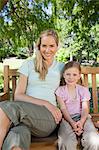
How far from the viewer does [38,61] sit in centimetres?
400

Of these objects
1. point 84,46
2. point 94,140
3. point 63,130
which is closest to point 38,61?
point 63,130

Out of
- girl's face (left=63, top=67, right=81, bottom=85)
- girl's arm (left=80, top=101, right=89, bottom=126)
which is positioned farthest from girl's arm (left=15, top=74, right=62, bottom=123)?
girl's face (left=63, top=67, right=81, bottom=85)

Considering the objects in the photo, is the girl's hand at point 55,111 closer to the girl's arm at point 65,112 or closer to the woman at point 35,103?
the woman at point 35,103

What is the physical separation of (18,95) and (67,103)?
1.78 ft

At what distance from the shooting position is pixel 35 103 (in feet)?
12.3

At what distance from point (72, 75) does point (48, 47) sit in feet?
1.30

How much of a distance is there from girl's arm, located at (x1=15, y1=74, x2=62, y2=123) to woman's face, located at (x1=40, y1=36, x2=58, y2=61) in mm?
330

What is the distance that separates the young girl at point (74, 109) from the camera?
138 inches

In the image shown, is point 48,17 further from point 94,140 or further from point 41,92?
point 94,140

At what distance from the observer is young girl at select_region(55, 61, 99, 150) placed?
11.5 ft

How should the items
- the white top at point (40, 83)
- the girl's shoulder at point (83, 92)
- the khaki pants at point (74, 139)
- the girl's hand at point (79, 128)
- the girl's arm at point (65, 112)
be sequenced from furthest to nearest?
the girl's shoulder at point (83, 92) → the white top at point (40, 83) → the girl's arm at point (65, 112) → the girl's hand at point (79, 128) → the khaki pants at point (74, 139)

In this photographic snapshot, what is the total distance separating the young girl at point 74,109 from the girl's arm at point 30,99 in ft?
0.40

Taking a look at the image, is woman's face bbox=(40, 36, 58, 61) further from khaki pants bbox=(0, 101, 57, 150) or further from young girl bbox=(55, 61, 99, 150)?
khaki pants bbox=(0, 101, 57, 150)

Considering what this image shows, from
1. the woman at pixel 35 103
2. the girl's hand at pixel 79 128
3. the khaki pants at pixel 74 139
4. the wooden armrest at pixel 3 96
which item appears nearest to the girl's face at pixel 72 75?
the woman at pixel 35 103
